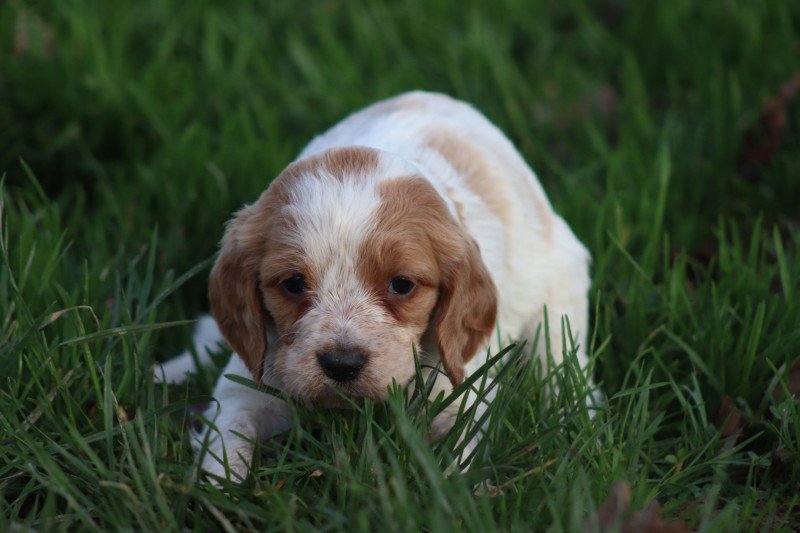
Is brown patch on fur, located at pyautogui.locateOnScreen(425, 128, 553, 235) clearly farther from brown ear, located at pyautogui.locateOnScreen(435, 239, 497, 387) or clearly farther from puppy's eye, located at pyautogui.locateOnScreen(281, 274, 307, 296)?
puppy's eye, located at pyautogui.locateOnScreen(281, 274, 307, 296)

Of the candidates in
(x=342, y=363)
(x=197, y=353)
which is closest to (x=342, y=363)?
(x=342, y=363)

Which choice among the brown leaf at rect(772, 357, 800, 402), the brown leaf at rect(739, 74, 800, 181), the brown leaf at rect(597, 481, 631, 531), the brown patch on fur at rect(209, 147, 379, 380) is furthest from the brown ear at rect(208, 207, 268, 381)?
the brown leaf at rect(739, 74, 800, 181)

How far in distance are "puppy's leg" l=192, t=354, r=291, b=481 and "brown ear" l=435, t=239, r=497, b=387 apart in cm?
57

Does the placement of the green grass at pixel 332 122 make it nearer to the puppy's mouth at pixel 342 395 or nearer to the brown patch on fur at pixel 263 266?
the puppy's mouth at pixel 342 395

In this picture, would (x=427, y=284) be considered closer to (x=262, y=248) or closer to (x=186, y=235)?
(x=262, y=248)

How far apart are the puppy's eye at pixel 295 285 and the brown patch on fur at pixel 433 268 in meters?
0.20

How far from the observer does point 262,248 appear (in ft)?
10.5

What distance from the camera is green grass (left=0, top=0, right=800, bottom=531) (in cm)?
278


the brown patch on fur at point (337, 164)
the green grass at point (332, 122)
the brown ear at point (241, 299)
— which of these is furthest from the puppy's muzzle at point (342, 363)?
the brown patch on fur at point (337, 164)

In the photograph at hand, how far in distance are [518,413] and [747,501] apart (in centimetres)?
74

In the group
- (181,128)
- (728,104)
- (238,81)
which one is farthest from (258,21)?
(728,104)

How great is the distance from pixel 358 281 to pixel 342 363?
0.28 meters

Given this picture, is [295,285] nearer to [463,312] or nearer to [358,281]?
[358,281]

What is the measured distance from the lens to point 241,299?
3.24m
